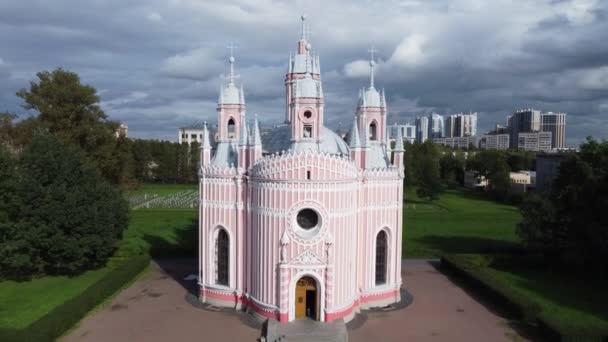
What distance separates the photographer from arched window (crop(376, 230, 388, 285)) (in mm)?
29469

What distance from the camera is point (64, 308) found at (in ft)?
80.7

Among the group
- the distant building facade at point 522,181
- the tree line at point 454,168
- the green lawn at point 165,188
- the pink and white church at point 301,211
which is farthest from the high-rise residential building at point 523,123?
the pink and white church at point 301,211

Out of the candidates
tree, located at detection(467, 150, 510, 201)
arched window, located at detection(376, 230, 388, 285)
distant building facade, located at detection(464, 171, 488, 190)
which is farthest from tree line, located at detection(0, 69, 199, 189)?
distant building facade, located at detection(464, 171, 488, 190)

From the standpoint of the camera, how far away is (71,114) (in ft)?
135

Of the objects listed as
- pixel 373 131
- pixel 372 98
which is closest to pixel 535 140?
pixel 373 131

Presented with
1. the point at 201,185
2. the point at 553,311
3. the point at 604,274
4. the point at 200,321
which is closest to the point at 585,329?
the point at 553,311

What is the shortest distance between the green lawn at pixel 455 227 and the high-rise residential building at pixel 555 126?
393ft

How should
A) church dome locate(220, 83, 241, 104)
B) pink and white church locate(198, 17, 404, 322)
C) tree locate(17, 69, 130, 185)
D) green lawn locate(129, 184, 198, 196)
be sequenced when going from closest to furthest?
pink and white church locate(198, 17, 404, 322), church dome locate(220, 83, 241, 104), tree locate(17, 69, 130, 185), green lawn locate(129, 184, 198, 196)

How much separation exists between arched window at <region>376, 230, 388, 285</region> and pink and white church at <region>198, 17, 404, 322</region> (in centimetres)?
6

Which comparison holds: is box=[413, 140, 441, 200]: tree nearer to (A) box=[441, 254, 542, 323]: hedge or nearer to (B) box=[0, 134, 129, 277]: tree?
(A) box=[441, 254, 542, 323]: hedge

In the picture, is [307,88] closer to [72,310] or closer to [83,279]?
[72,310]

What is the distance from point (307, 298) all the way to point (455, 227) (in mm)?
35786

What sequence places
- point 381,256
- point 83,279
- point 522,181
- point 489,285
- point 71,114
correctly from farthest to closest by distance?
point 522,181, point 71,114, point 83,279, point 489,285, point 381,256

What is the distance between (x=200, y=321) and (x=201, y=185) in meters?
8.00
